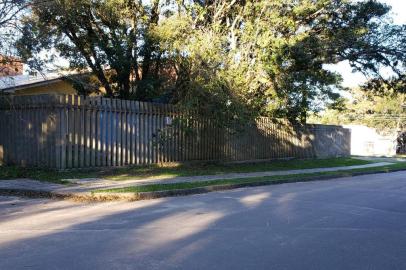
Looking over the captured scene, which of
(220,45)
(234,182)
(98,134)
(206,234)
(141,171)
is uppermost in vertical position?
(220,45)

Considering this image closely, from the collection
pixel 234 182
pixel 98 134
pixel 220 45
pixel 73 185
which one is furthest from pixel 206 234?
pixel 220 45

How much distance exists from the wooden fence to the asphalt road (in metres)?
4.01

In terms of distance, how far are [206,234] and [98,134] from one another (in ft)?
30.1

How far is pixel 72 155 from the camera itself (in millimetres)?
15453

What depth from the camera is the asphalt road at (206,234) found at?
6.27m

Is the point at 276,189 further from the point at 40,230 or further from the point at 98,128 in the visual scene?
the point at 40,230

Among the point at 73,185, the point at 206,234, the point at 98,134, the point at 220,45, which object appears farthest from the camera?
the point at 220,45

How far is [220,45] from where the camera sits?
62.2 feet

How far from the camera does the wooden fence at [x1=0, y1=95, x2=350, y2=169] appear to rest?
1535 cm

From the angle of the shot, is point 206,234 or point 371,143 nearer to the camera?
point 206,234

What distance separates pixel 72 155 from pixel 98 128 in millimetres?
1333

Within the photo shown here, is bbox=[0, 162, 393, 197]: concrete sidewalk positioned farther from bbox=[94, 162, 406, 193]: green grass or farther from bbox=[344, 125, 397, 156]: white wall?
bbox=[344, 125, 397, 156]: white wall

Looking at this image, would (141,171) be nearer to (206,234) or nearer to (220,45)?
(220,45)

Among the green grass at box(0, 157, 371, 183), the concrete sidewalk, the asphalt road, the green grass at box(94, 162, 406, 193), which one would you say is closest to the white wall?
the green grass at box(94, 162, 406, 193)
